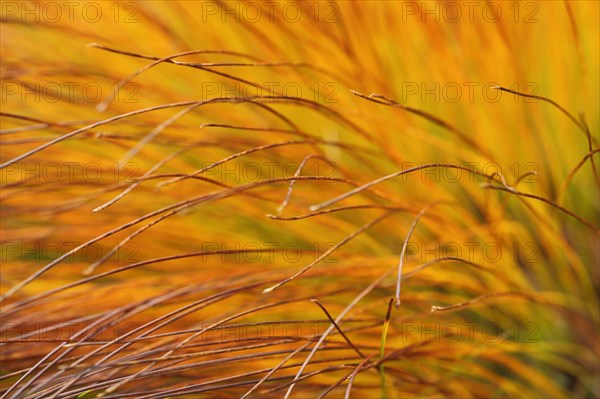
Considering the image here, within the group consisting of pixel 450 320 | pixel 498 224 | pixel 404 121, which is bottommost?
pixel 450 320

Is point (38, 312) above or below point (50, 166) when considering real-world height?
below

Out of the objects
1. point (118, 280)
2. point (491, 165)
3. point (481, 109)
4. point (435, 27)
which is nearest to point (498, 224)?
point (491, 165)

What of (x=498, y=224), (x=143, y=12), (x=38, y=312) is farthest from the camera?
(x=143, y=12)

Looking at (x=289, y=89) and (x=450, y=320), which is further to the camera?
(x=289, y=89)

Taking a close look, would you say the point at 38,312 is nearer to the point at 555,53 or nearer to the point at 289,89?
the point at 289,89

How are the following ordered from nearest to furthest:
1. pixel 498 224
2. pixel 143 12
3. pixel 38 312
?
pixel 38 312 < pixel 498 224 < pixel 143 12

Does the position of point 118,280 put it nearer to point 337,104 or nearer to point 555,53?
point 337,104

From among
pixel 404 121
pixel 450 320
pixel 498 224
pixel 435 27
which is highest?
pixel 435 27

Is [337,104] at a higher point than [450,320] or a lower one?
higher

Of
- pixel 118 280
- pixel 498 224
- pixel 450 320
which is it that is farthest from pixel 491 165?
pixel 118 280
